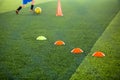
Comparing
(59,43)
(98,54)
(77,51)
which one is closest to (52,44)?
(59,43)

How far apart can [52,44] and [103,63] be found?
182 centimetres

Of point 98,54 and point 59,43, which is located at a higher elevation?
point 98,54

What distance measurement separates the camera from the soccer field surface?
547 centimetres

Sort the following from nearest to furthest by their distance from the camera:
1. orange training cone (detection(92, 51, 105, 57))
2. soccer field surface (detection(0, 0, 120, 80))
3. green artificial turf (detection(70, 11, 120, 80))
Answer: green artificial turf (detection(70, 11, 120, 80)) < soccer field surface (detection(0, 0, 120, 80)) < orange training cone (detection(92, 51, 105, 57))

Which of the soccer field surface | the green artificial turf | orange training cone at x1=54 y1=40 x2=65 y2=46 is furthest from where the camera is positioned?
orange training cone at x1=54 y1=40 x2=65 y2=46

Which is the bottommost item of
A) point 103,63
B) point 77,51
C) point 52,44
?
point 52,44

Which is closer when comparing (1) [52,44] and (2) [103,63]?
(2) [103,63]

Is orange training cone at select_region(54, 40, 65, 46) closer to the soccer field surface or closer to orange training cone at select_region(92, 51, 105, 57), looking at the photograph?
the soccer field surface

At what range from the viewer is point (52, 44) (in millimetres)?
7422

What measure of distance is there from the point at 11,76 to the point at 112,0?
1180cm

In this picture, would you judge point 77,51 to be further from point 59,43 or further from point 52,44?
point 52,44

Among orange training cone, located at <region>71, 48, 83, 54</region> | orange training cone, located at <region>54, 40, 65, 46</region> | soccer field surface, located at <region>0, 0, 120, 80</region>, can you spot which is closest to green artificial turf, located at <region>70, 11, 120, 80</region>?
soccer field surface, located at <region>0, 0, 120, 80</region>

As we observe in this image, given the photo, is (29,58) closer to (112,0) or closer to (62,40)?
(62,40)

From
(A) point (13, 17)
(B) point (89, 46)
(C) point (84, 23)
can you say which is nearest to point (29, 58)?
(B) point (89, 46)
